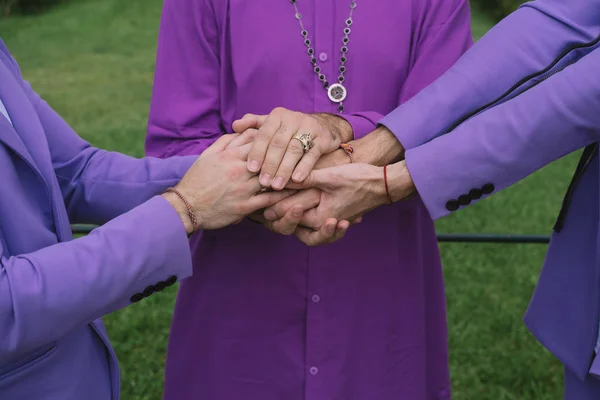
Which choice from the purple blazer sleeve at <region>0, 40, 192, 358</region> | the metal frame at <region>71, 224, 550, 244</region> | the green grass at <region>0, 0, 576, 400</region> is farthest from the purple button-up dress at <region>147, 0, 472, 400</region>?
the green grass at <region>0, 0, 576, 400</region>

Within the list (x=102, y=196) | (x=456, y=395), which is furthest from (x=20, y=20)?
(x=102, y=196)

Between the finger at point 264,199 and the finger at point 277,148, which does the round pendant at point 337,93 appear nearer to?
the finger at point 277,148

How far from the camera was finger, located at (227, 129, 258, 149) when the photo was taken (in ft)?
8.09

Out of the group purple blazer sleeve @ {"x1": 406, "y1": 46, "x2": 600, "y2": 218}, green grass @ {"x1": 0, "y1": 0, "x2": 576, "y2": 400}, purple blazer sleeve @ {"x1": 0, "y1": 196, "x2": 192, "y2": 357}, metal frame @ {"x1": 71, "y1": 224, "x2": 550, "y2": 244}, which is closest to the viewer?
purple blazer sleeve @ {"x1": 0, "y1": 196, "x2": 192, "y2": 357}

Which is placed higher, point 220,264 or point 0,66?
point 0,66

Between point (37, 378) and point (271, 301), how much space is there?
802 mm

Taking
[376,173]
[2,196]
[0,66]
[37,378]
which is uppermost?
[0,66]

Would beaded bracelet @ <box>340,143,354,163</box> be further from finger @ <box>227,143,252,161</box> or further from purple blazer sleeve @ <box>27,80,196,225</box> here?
purple blazer sleeve @ <box>27,80,196,225</box>

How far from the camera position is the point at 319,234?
246 cm

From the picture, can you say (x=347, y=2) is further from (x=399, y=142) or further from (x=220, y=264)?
(x=220, y=264)

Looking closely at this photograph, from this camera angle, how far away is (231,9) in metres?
2.53

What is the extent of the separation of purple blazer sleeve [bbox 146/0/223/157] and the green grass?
7.19 ft

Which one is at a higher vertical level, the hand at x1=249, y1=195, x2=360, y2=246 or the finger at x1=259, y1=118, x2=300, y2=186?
the finger at x1=259, y1=118, x2=300, y2=186

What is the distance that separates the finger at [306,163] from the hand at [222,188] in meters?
0.09
